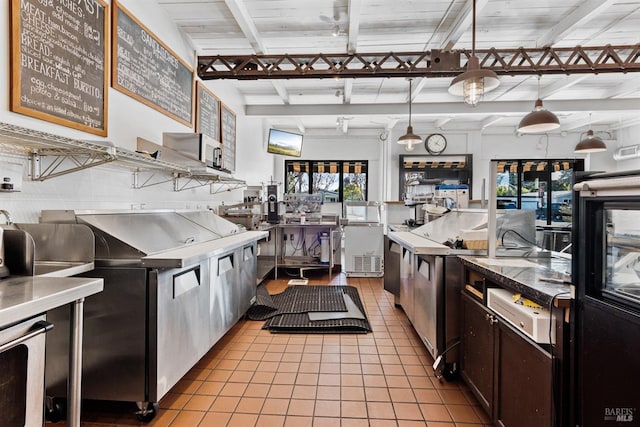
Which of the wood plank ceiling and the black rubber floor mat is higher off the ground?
the wood plank ceiling

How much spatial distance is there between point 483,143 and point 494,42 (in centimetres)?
462

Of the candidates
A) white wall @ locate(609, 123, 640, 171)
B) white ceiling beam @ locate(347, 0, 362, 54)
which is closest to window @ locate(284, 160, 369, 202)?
white ceiling beam @ locate(347, 0, 362, 54)

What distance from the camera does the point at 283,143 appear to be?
695 centimetres

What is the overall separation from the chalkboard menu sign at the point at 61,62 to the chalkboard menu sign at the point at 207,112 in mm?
1580

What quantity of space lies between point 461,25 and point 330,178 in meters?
5.41

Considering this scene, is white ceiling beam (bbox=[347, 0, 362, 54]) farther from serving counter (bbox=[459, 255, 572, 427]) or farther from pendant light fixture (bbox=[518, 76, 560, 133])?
serving counter (bbox=[459, 255, 572, 427])

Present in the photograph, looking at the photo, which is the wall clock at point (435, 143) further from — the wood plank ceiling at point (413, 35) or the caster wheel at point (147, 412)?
the caster wheel at point (147, 412)

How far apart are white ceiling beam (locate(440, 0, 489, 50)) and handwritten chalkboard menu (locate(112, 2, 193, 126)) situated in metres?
3.09

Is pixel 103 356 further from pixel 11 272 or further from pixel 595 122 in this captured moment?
pixel 595 122

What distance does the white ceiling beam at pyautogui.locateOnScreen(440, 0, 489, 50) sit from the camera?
3.11 m

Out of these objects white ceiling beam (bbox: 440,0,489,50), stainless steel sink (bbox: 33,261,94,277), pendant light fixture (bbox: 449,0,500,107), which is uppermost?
white ceiling beam (bbox: 440,0,489,50)

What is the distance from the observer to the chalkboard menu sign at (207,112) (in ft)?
13.1

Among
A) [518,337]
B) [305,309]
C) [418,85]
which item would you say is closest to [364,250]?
[305,309]

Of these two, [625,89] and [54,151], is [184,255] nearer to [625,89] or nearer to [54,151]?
[54,151]
